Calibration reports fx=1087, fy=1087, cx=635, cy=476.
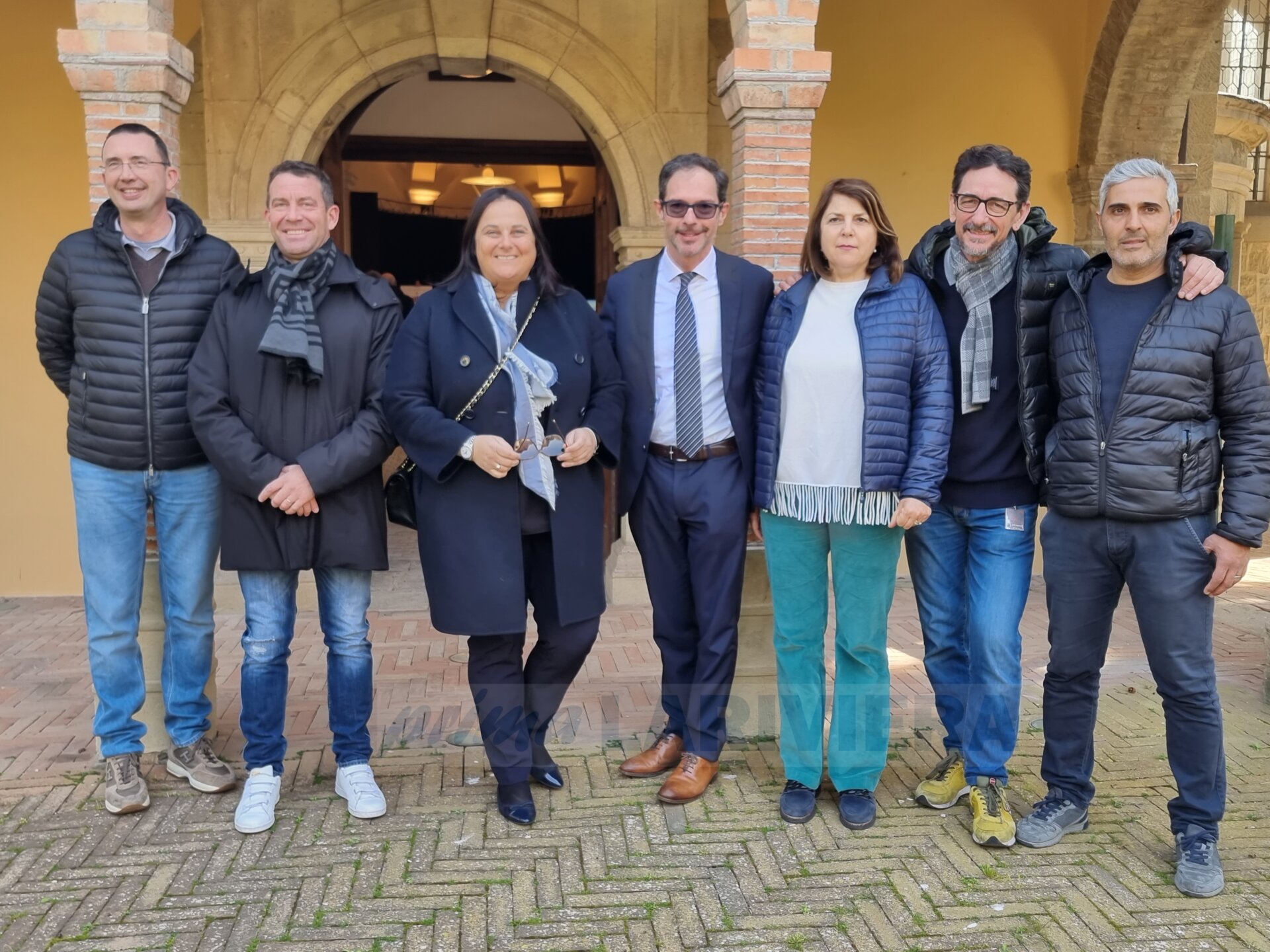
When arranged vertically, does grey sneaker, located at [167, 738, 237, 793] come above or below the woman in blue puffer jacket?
below

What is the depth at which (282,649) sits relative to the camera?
3.71 metres

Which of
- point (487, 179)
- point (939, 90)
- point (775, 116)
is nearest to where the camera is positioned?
point (775, 116)

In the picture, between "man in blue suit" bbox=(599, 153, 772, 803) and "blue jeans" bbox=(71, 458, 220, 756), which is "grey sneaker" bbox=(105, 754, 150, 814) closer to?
"blue jeans" bbox=(71, 458, 220, 756)

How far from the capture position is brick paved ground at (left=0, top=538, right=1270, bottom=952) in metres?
3.04

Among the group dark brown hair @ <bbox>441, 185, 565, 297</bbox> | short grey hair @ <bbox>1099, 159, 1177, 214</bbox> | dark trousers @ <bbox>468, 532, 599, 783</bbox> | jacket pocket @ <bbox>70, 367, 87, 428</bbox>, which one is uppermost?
short grey hair @ <bbox>1099, 159, 1177, 214</bbox>

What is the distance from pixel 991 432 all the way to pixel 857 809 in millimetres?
1342

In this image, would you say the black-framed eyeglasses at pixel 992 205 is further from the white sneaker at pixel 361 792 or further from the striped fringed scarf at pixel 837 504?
the white sneaker at pixel 361 792

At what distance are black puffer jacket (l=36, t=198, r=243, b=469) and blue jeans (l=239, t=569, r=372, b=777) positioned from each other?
0.57 metres

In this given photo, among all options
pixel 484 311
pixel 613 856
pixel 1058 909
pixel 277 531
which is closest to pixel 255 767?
pixel 277 531

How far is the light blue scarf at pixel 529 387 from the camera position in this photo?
3430mm

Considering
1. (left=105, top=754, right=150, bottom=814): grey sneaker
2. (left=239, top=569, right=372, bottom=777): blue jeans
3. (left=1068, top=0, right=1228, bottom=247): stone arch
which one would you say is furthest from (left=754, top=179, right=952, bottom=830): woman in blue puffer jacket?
(left=1068, top=0, right=1228, bottom=247): stone arch

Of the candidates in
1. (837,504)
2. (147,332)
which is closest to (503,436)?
(837,504)

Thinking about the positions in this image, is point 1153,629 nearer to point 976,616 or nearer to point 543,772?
point 976,616

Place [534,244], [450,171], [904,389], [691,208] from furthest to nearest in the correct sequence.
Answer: [450,171] → [691,208] → [534,244] → [904,389]
